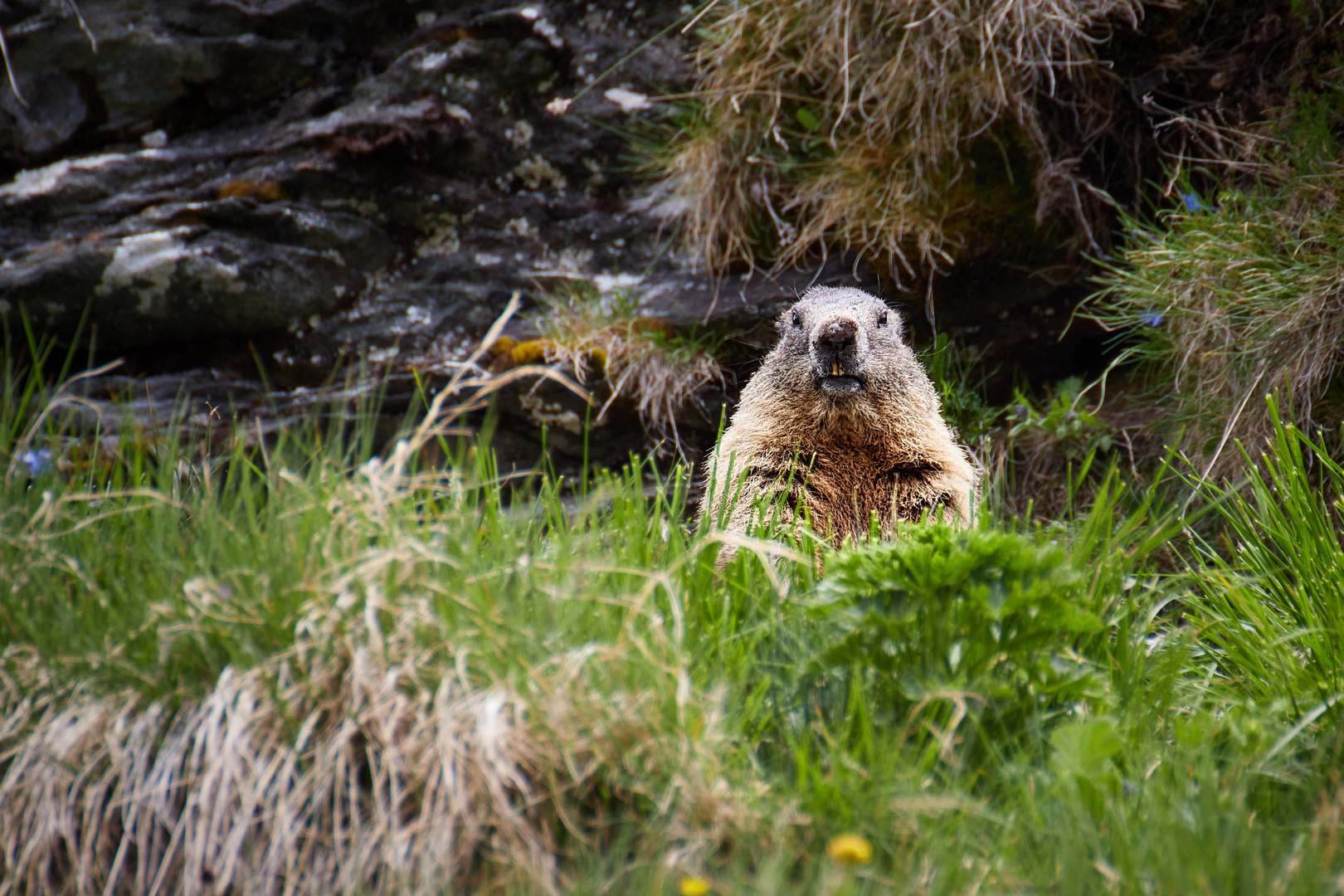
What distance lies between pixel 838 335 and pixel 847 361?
0.12 metres

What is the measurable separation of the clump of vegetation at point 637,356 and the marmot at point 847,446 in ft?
5.04

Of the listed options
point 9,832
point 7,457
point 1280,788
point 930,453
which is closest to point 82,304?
point 7,457

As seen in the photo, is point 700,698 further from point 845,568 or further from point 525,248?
point 525,248

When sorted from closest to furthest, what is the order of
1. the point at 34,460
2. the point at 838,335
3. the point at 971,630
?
the point at 971,630
the point at 34,460
the point at 838,335

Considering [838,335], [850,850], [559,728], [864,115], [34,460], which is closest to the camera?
[850,850]

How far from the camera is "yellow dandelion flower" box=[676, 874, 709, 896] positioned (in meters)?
1.75

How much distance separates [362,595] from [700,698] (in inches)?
32.8

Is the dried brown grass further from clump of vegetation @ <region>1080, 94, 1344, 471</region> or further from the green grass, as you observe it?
clump of vegetation @ <region>1080, 94, 1344, 471</region>

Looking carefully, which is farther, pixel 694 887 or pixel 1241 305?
pixel 1241 305

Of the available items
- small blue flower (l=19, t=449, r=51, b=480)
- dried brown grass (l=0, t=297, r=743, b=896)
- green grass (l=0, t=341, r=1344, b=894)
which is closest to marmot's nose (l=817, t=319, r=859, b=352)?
green grass (l=0, t=341, r=1344, b=894)

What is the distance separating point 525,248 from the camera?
6398 millimetres

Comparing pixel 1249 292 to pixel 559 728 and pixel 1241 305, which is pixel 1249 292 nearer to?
pixel 1241 305

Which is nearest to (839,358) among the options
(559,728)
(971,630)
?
(971,630)

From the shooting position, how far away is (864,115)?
5469 millimetres
